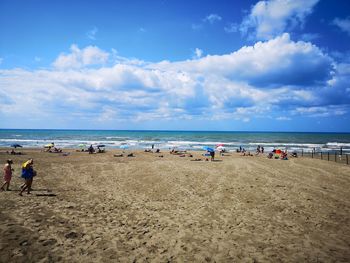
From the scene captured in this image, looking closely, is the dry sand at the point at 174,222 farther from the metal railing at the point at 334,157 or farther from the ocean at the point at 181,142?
the ocean at the point at 181,142

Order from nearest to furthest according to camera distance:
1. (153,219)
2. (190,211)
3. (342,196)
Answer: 1. (153,219)
2. (190,211)
3. (342,196)

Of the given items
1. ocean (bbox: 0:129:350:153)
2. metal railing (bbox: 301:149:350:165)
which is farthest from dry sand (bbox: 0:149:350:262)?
ocean (bbox: 0:129:350:153)

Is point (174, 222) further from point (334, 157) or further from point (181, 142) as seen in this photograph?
point (181, 142)

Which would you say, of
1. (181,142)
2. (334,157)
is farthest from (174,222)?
(181,142)

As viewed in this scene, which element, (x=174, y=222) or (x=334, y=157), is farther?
(x=334, y=157)

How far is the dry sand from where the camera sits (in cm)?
614

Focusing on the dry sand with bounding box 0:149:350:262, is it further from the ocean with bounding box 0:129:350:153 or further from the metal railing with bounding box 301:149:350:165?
the ocean with bounding box 0:129:350:153

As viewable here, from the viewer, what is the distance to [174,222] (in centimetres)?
827

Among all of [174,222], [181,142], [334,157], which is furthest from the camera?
[181,142]

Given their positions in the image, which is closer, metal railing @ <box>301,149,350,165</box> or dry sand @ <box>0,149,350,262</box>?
dry sand @ <box>0,149,350,262</box>

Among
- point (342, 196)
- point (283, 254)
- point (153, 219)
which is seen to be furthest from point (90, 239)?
point (342, 196)

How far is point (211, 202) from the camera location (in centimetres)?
1075

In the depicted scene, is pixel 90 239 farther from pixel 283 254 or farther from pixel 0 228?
pixel 283 254

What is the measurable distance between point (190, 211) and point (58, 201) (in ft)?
19.9
